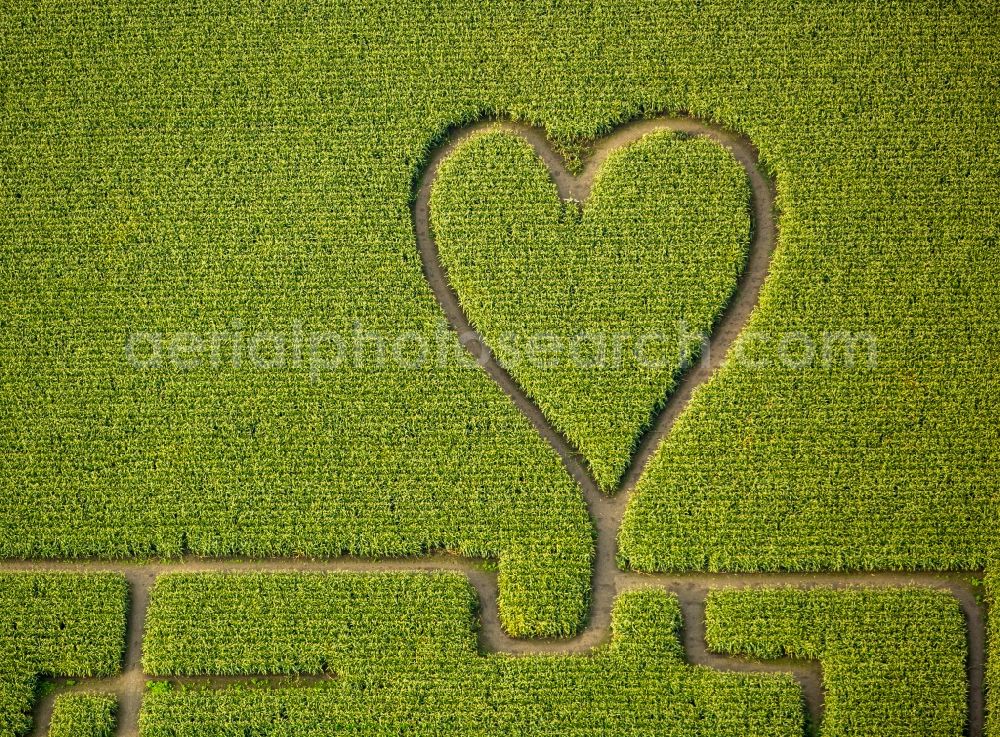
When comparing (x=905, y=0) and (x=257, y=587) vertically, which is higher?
(x=905, y=0)

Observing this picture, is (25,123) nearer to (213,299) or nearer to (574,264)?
(213,299)

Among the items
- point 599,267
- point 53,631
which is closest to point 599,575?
point 599,267

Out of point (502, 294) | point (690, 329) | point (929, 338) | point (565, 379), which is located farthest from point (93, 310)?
point (929, 338)

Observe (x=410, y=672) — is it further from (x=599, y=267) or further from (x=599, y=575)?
(x=599, y=267)

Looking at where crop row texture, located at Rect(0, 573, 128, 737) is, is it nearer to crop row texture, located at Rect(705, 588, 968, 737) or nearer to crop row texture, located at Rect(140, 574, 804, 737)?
crop row texture, located at Rect(140, 574, 804, 737)

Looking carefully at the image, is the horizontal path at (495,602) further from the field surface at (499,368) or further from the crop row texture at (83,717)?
the crop row texture at (83,717)

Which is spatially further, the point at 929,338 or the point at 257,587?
the point at 929,338
